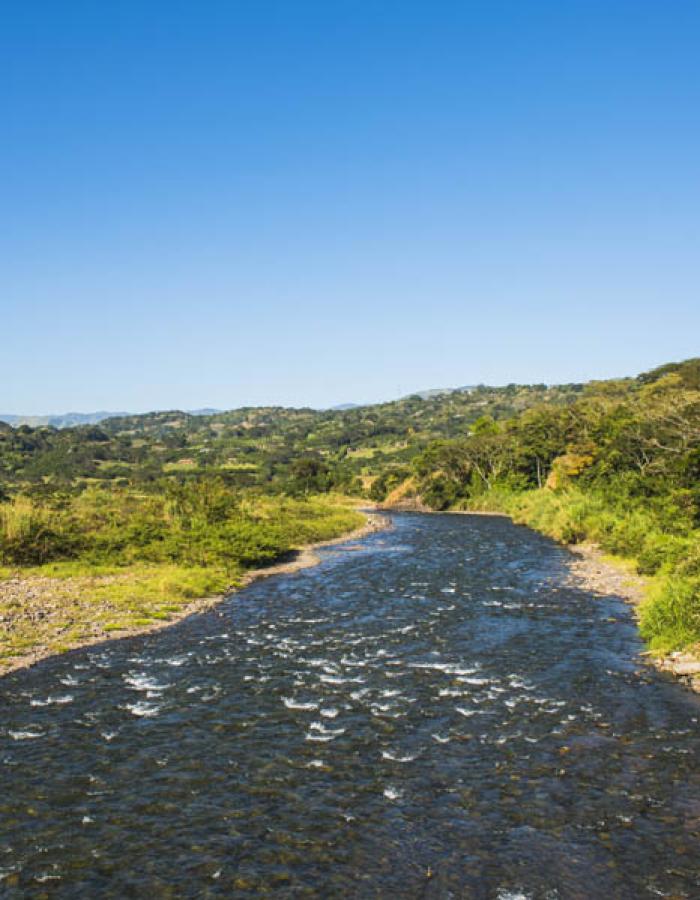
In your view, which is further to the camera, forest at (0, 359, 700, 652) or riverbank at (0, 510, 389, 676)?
forest at (0, 359, 700, 652)

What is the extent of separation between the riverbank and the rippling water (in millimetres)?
1624

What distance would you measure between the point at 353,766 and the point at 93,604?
66.9 ft

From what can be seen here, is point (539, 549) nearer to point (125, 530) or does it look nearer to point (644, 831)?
point (125, 530)

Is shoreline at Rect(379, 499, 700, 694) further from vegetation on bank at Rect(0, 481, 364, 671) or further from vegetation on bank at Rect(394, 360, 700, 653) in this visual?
vegetation on bank at Rect(0, 481, 364, 671)

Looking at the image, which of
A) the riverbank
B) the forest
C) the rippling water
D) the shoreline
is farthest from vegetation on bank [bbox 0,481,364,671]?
the shoreline

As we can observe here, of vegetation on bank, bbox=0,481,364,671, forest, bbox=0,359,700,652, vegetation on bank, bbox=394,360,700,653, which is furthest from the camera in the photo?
forest, bbox=0,359,700,652

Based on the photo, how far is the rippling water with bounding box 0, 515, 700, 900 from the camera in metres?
12.4

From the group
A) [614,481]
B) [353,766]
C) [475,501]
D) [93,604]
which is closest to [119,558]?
[93,604]

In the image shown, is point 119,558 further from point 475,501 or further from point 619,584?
point 475,501

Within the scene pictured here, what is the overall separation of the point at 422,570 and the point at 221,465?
382 feet

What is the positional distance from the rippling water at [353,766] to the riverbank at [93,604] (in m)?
1.62

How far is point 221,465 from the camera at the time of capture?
512 feet

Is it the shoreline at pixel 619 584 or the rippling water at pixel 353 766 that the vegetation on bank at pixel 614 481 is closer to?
the shoreline at pixel 619 584

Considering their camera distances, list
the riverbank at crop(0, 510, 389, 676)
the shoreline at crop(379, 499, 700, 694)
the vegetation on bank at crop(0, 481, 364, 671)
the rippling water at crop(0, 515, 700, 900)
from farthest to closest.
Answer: the vegetation on bank at crop(0, 481, 364, 671) → the riverbank at crop(0, 510, 389, 676) → the shoreline at crop(379, 499, 700, 694) → the rippling water at crop(0, 515, 700, 900)
